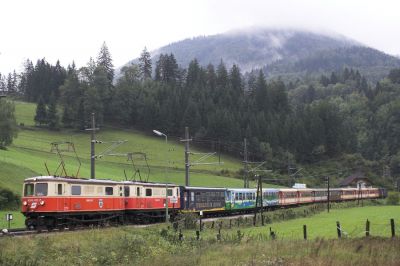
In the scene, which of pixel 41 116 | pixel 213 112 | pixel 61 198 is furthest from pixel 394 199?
pixel 41 116

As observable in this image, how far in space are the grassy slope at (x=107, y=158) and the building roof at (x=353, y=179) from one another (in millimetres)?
30557

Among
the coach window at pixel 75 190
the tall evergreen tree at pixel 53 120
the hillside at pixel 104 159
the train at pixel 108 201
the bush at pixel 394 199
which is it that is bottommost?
the bush at pixel 394 199

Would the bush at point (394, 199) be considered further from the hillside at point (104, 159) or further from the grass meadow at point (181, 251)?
the grass meadow at point (181, 251)

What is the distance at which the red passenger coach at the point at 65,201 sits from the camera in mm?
33344

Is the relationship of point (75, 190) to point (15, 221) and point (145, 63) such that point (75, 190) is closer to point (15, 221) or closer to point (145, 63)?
point (15, 221)

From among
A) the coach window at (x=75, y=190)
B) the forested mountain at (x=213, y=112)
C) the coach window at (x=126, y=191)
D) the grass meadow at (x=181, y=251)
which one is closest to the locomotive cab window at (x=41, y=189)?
the coach window at (x=75, y=190)

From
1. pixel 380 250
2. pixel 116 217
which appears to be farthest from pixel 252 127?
pixel 380 250

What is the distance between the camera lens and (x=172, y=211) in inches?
1976

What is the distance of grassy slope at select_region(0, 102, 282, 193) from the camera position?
248 feet

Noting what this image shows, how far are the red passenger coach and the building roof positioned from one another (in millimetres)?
104317

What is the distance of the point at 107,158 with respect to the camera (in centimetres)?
10569

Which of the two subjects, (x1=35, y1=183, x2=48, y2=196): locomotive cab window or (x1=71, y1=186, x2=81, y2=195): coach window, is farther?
(x1=71, y1=186, x2=81, y2=195): coach window

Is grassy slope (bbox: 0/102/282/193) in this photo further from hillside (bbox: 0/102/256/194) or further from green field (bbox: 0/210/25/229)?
green field (bbox: 0/210/25/229)

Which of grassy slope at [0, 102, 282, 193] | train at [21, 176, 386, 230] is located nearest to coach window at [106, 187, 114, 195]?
train at [21, 176, 386, 230]
